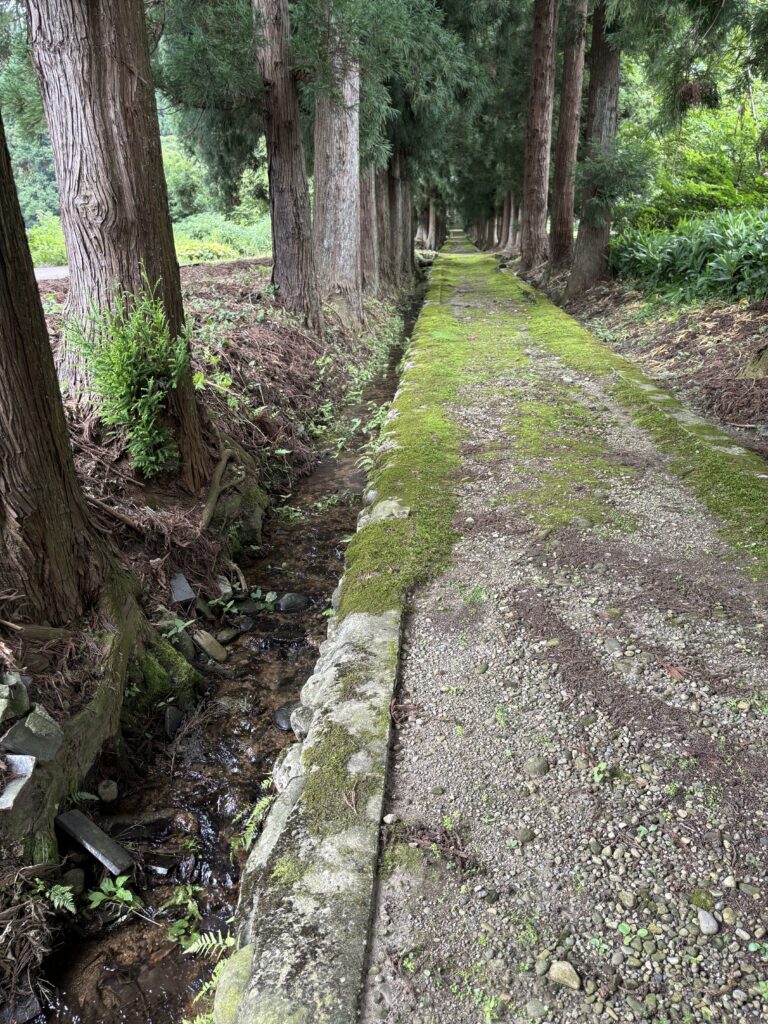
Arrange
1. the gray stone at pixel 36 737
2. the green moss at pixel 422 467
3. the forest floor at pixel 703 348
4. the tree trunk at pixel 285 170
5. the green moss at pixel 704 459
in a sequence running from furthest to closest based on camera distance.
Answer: the tree trunk at pixel 285 170
the forest floor at pixel 703 348
the green moss at pixel 704 459
the green moss at pixel 422 467
the gray stone at pixel 36 737

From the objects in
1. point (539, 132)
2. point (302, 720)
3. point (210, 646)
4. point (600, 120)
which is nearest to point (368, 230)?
point (600, 120)

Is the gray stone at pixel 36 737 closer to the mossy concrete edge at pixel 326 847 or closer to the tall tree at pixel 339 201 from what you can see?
the mossy concrete edge at pixel 326 847

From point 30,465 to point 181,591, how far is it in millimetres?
1465

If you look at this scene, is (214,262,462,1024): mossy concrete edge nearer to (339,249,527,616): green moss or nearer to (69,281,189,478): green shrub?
(339,249,527,616): green moss

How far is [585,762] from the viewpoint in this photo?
227 centimetres

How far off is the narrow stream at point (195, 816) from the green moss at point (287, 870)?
1.76 ft

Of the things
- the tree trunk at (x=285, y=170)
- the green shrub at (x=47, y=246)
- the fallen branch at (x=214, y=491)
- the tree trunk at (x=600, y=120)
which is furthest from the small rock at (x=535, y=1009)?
the green shrub at (x=47, y=246)

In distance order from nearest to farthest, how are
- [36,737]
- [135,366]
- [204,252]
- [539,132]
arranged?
[36,737] < [135,366] < [539,132] < [204,252]

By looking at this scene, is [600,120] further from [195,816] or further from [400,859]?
[400,859]

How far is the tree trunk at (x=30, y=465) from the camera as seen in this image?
98.0 inches

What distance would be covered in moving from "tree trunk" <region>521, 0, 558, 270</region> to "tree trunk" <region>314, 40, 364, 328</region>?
703 cm

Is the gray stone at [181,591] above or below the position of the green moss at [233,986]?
below

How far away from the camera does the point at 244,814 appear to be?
2.75 metres

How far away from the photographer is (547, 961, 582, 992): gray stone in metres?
1.62
